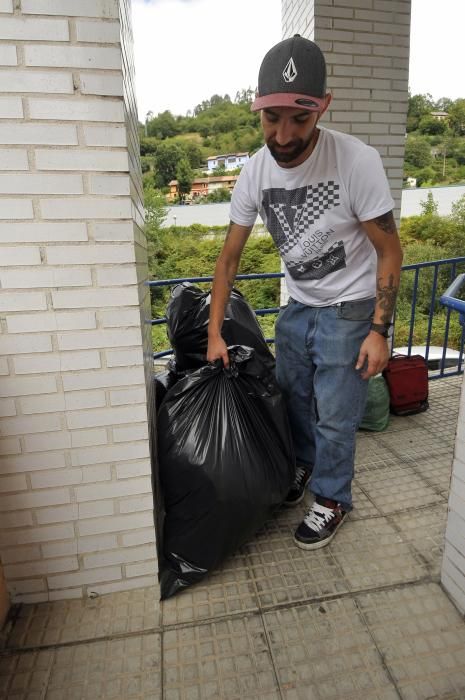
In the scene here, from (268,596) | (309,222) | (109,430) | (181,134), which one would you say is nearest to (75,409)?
(109,430)

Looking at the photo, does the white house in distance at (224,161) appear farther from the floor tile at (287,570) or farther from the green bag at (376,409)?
the floor tile at (287,570)

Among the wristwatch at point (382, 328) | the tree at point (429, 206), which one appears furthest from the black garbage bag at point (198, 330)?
the tree at point (429, 206)

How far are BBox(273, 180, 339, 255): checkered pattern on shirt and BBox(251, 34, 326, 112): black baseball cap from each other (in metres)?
0.28

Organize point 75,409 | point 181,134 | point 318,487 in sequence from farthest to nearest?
point 181,134, point 318,487, point 75,409

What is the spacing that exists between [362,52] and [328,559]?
325 centimetres

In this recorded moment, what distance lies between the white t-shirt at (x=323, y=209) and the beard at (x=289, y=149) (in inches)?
2.7

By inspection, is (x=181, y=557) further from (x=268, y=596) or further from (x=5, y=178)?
(x=5, y=178)

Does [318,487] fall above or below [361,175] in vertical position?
below

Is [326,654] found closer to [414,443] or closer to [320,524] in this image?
[320,524]

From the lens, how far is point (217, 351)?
189 cm

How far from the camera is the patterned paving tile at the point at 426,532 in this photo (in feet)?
6.15

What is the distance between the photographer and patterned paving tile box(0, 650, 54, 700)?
140 cm

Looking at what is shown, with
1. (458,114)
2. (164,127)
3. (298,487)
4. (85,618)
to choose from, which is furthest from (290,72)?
(458,114)

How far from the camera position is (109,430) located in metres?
1.60
